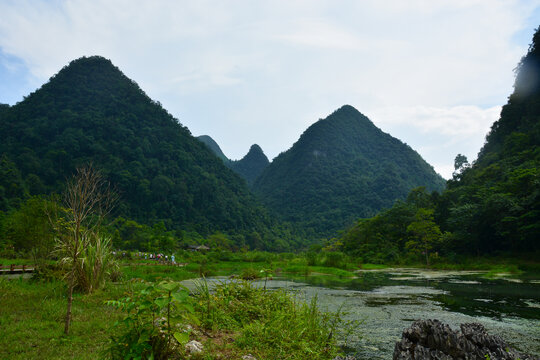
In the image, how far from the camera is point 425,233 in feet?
106

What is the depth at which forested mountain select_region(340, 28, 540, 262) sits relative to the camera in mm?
24469

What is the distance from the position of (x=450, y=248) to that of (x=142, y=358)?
110ft

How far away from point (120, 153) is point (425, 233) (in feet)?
196

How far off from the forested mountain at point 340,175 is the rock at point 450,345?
77.7 m

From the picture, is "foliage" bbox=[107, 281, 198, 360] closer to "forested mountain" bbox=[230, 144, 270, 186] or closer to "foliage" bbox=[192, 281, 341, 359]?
"foliage" bbox=[192, 281, 341, 359]

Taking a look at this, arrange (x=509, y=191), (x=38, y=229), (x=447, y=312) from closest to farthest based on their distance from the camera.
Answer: (x=447, y=312), (x=38, y=229), (x=509, y=191)

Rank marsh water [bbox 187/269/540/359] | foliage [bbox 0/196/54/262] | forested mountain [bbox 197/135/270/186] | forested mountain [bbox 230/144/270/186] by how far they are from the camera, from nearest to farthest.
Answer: marsh water [bbox 187/269/540/359] → foliage [bbox 0/196/54/262] → forested mountain [bbox 230/144/270/186] → forested mountain [bbox 197/135/270/186]

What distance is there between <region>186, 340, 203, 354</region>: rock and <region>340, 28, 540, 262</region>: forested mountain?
25.8 meters

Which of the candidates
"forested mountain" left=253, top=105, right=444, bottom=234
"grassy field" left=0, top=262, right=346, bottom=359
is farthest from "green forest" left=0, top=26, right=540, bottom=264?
"grassy field" left=0, top=262, right=346, bottom=359

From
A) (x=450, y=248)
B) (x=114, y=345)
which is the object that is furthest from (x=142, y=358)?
(x=450, y=248)

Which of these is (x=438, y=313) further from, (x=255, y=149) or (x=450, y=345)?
(x=255, y=149)

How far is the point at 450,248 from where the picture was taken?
101 feet

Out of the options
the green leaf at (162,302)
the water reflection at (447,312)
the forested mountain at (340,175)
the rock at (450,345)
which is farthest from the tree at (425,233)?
the forested mountain at (340,175)

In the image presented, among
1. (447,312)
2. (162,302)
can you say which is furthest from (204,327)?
(447,312)
